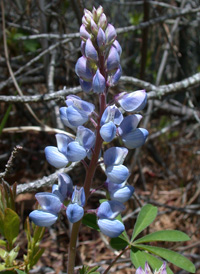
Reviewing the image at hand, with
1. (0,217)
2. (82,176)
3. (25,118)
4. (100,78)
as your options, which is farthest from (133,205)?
(100,78)

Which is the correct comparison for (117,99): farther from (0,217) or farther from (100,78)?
(0,217)

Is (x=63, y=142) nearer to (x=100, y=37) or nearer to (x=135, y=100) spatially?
(x=135, y=100)

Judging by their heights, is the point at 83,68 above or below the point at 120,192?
above

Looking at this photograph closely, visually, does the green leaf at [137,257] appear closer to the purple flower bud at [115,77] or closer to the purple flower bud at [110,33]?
the purple flower bud at [115,77]

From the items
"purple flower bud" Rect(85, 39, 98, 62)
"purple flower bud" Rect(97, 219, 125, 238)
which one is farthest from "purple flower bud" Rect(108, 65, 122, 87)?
"purple flower bud" Rect(97, 219, 125, 238)

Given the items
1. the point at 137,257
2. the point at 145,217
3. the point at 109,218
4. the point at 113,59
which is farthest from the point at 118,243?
the point at 113,59

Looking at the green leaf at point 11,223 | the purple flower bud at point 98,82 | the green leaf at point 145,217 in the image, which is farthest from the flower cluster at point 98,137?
the green leaf at point 145,217
